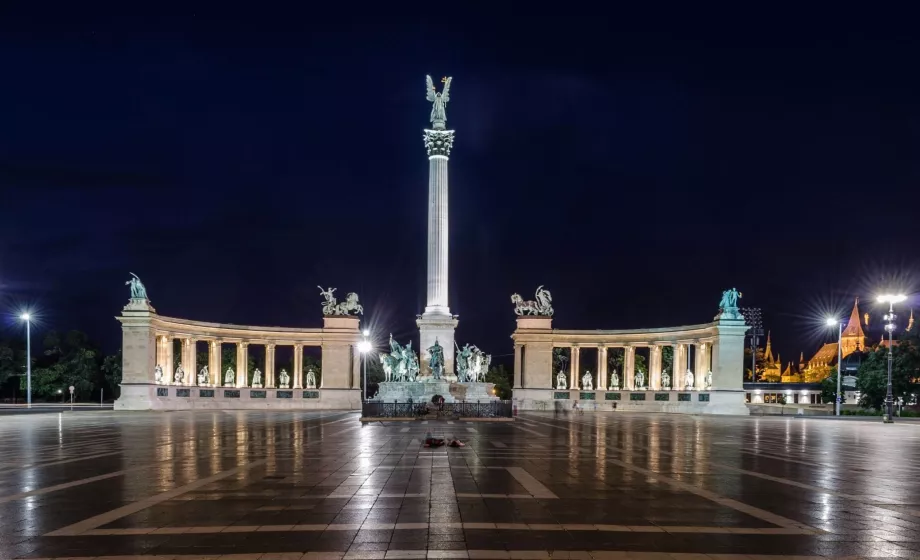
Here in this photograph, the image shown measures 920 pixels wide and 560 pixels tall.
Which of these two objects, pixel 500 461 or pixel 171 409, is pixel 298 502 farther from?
pixel 171 409

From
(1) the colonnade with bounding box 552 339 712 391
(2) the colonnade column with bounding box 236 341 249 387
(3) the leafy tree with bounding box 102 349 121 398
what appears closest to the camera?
(1) the colonnade with bounding box 552 339 712 391

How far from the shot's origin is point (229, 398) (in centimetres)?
8094

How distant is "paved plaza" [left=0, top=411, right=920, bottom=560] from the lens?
12.1m

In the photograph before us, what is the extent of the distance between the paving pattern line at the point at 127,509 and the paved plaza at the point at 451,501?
41mm

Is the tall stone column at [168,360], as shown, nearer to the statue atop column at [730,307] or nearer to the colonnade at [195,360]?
the colonnade at [195,360]

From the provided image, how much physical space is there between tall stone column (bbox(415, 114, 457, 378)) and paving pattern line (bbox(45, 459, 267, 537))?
48.9 metres

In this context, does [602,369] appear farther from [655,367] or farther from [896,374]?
[896,374]

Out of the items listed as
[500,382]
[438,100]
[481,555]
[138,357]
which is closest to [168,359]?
[138,357]

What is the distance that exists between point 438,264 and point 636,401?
26.6 metres


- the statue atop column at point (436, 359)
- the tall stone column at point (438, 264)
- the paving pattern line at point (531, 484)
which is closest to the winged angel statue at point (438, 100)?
the tall stone column at point (438, 264)

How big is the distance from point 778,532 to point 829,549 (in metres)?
1.30

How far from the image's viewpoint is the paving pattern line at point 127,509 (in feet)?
43.1

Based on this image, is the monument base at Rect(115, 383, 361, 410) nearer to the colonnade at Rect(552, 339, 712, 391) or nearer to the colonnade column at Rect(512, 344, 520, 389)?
the colonnade column at Rect(512, 344, 520, 389)

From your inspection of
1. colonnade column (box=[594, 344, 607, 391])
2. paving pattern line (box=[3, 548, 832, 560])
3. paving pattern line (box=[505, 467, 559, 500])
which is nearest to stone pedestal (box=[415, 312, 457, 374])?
colonnade column (box=[594, 344, 607, 391])
